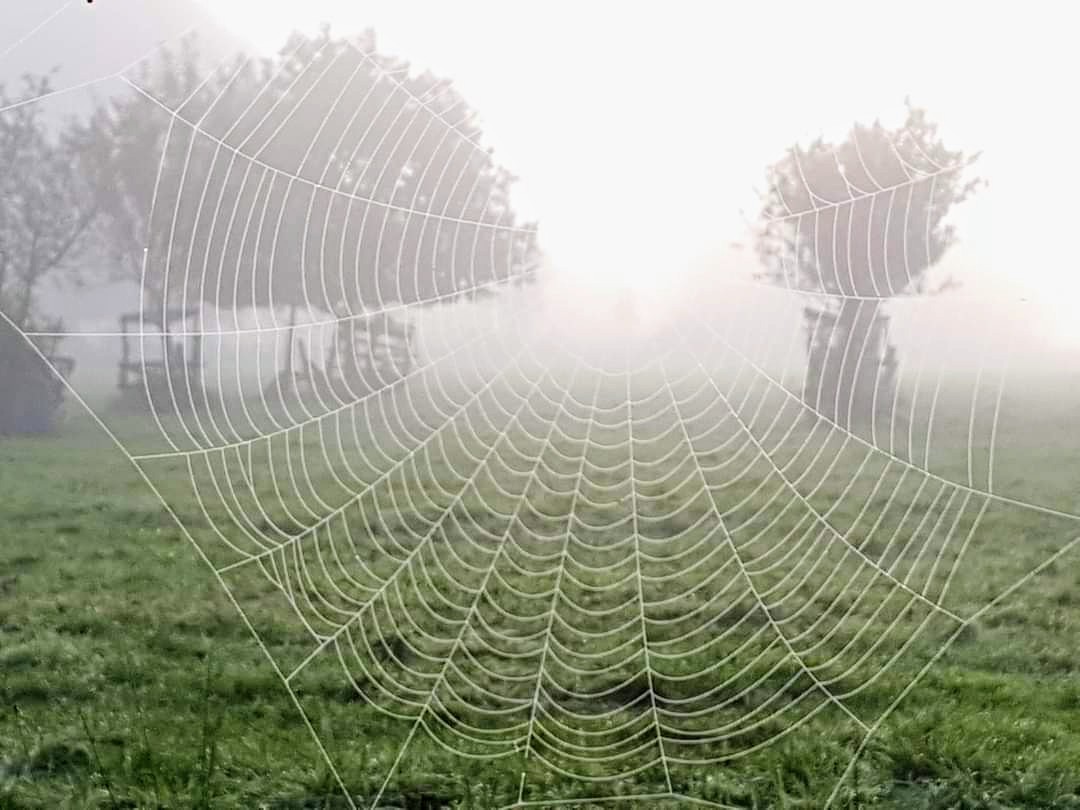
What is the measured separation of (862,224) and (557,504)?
2.79 feet

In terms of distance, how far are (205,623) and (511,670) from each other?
1.98 ft

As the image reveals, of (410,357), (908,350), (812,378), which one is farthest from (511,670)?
(908,350)

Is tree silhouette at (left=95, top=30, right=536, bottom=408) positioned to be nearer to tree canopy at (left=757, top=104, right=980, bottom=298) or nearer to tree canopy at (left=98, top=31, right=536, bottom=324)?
tree canopy at (left=98, top=31, right=536, bottom=324)

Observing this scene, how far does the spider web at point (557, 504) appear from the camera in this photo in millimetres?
1226

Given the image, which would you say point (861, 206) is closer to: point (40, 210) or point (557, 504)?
point (557, 504)

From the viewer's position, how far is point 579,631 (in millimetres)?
1493

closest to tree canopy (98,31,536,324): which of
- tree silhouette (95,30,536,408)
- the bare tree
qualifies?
tree silhouette (95,30,536,408)

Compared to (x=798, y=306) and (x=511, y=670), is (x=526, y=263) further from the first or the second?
(x=511, y=670)

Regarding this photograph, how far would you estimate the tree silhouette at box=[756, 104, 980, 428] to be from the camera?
1.14 meters

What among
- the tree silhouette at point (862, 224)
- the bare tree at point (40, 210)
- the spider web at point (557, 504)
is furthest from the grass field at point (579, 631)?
the bare tree at point (40, 210)

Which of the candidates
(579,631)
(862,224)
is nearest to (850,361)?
(862,224)

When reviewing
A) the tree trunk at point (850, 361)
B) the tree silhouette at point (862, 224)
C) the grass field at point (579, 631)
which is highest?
the tree silhouette at point (862, 224)

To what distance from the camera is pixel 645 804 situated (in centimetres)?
123

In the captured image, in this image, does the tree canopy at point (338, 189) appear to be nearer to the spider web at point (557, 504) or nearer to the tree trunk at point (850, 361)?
the spider web at point (557, 504)
